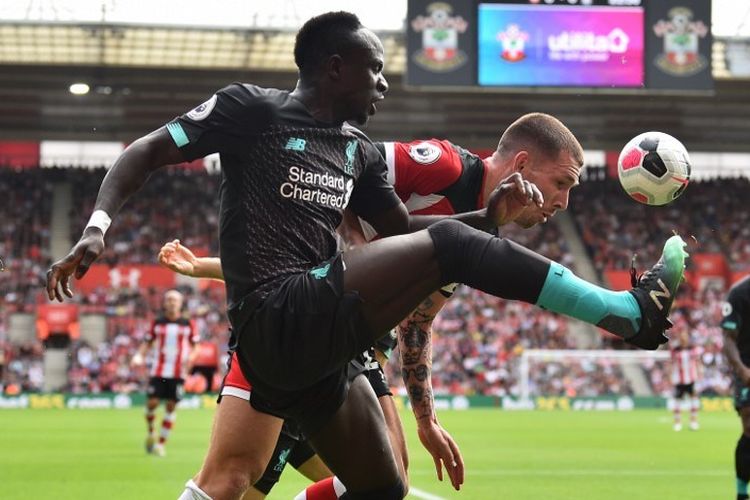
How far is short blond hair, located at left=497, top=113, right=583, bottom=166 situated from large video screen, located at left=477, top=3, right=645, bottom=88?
21225 mm

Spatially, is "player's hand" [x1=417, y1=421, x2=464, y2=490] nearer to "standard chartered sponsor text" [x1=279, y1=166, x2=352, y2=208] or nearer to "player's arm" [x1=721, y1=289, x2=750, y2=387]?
"standard chartered sponsor text" [x1=279, y1=166, x2=352, y2=208]

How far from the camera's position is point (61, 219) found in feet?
130

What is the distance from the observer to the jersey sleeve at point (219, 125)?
4.22 metres

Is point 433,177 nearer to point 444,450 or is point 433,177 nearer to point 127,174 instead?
point 444,450

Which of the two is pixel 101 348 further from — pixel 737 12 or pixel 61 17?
pixel 737 12

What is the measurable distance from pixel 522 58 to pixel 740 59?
32.4 ft

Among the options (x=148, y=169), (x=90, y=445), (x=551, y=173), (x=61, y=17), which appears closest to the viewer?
(x=148, y=169)

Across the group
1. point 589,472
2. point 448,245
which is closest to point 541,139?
point 448,245

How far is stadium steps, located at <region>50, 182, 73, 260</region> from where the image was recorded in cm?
3834

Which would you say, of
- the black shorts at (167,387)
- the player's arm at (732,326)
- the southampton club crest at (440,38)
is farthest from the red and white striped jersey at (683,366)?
the player's arm at (732,326)

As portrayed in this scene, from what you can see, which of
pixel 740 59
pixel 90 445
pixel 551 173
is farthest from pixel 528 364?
pixel 551 173

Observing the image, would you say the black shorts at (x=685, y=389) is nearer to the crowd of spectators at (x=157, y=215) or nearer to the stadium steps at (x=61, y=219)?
the crowd of spectators at (x=157, y=215)

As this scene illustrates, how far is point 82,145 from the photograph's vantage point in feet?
148

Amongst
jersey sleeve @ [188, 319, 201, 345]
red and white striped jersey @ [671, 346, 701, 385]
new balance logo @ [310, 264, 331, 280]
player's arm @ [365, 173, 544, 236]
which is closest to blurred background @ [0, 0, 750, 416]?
red and white striped jersey @ [671, 346, 701, 385]
